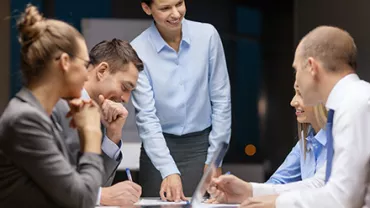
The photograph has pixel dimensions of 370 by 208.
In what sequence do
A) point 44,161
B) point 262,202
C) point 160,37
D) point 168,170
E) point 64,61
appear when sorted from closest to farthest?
1. point 44,161
2. point 64,61
3. point 262,202
4. point 168,170
5. point 160,37

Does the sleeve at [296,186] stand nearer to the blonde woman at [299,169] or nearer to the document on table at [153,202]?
the blonde woman at [299,169]

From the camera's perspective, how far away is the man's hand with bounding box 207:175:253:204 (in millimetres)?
2479

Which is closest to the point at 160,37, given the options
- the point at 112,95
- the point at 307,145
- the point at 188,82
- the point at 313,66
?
the point at 188,82

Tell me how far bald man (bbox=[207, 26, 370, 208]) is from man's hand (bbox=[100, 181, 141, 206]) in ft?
2.05

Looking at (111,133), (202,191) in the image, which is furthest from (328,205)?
(111,133)

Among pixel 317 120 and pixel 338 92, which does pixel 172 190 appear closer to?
pixel 317 120

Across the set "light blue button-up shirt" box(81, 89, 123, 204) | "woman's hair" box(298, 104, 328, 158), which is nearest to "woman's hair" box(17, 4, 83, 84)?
"light blue button-up shirt" box(81, 89, 123, 204)

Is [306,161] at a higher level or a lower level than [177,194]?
higher

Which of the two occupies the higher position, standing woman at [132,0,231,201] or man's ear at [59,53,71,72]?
man's ear at [59,53,71,72]

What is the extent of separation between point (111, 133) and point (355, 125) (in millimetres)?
1129

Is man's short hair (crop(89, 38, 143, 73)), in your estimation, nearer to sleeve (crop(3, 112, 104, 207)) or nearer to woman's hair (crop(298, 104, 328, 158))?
woman's hair (crop(298, 104, 328, 158))

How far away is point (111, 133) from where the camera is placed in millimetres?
2785

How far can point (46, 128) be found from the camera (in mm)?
1800

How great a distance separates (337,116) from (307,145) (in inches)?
33.1
